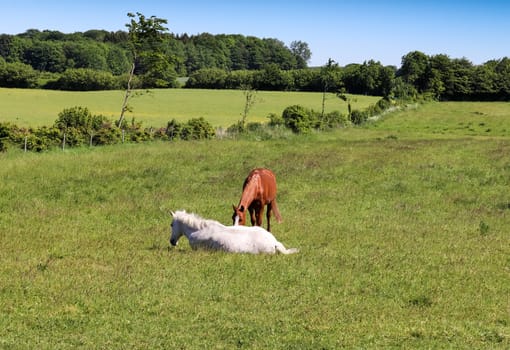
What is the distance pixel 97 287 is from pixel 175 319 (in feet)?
7.32

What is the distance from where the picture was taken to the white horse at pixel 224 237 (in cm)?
1401

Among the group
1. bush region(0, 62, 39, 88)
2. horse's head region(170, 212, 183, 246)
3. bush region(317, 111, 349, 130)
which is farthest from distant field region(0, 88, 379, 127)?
horse's head region(170, 212, 183, 246)

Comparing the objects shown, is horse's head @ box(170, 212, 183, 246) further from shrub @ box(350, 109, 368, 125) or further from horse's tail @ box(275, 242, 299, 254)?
shrub @ box(350, 109, 368, 125)

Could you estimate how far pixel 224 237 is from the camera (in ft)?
46.4

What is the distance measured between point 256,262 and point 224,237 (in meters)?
1.62

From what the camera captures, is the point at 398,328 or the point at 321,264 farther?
the point at 321,264

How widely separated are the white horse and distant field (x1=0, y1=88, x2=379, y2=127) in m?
59.0

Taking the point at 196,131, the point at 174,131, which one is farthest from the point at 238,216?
the point at 174,131

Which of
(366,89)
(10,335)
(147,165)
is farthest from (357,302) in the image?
(366,89)

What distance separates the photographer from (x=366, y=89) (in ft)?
430

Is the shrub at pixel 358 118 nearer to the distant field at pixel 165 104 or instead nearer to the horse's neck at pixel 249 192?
→ the distant field at pixel 165 104

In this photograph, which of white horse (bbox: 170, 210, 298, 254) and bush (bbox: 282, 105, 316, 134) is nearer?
white horse (bbox: 170, 210, 298, 254)

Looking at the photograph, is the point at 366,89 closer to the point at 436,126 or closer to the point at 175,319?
the point at 436,126

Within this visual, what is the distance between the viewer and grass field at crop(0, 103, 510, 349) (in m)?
8.87
